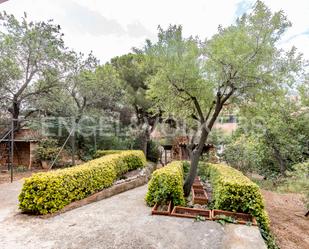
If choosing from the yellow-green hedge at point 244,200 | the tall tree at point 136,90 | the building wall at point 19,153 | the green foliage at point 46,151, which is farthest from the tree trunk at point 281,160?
the building wall at point 19,153

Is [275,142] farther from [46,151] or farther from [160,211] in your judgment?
[46,151]

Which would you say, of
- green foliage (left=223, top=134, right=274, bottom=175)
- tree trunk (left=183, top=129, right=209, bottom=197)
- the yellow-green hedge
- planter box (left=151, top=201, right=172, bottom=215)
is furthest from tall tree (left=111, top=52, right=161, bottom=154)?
the yellow-green hedge

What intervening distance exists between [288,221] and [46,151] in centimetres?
1136

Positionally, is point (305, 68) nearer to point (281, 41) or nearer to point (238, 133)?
point (281, 41)

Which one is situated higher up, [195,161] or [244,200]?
[195,161]

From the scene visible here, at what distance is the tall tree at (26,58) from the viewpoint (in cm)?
980

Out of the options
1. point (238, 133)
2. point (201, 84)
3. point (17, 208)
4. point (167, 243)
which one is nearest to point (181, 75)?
point (201, 84)

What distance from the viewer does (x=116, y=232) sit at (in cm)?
446

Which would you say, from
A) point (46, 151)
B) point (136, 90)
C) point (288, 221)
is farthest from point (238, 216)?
point (136, 90)

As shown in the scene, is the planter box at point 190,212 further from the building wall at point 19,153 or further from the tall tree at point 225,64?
the building wall at point 19,153

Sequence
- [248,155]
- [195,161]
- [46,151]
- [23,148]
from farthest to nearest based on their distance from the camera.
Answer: [248,155], [23,148], [46,151], [195,161]

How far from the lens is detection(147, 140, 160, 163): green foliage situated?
57.7ft

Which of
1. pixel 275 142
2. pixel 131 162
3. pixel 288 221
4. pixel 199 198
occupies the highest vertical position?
pixel 275 142

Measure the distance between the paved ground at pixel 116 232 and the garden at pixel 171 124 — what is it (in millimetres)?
194
